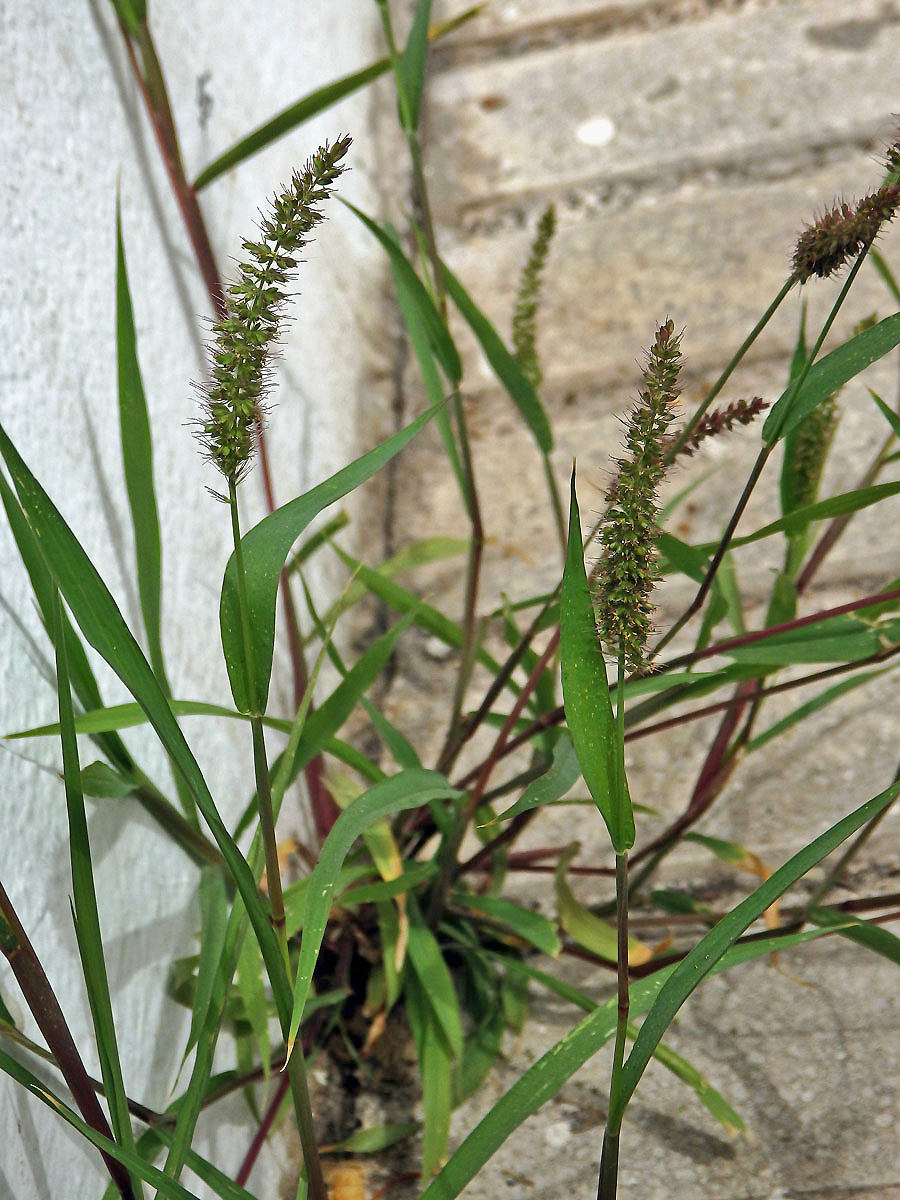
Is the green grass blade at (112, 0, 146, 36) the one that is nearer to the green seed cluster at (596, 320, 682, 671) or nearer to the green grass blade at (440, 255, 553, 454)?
the green grass blade at (440, 255, 553, 454)

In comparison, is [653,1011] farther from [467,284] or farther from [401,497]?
[467,284]

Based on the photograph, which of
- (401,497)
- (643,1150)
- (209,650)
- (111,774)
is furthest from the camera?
(401,497)

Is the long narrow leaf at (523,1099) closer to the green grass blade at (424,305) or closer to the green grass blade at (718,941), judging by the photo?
the green grass blade at (718,941)

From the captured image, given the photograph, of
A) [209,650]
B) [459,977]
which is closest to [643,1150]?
[459,977]

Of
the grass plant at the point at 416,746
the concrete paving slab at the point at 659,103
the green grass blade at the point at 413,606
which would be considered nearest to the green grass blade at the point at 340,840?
the grass plant at the point at 416,746

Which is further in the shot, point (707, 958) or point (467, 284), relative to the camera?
point (467, 284)

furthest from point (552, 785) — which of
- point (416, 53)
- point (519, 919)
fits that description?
point (416, 53)
